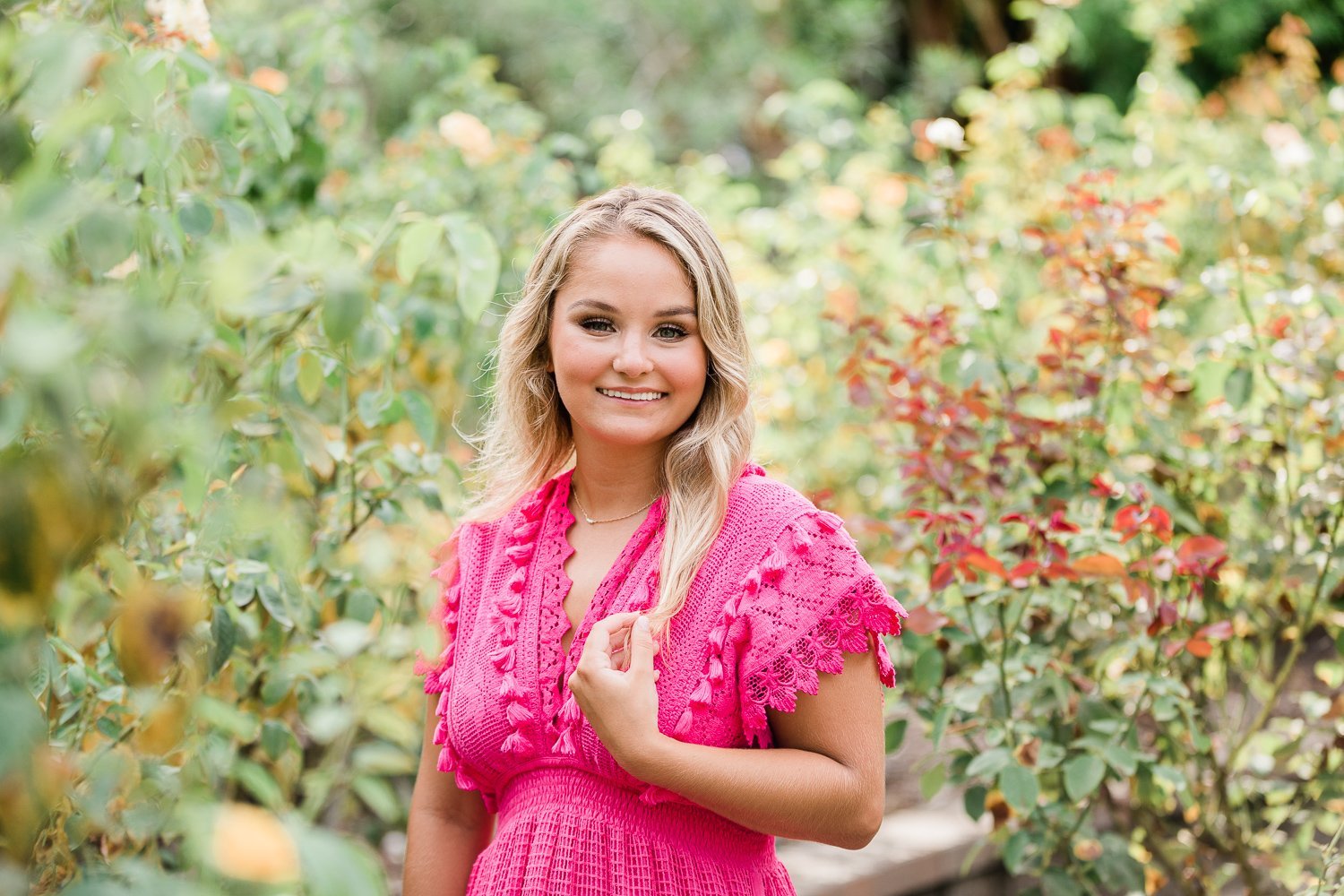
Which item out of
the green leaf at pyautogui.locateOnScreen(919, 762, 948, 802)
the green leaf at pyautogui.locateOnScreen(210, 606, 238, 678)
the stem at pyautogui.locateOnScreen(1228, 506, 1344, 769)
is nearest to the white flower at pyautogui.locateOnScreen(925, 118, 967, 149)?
the stem at pyautogui.locateOnScreen(1228, 506, 1344, 769)

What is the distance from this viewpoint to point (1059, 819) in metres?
2.09

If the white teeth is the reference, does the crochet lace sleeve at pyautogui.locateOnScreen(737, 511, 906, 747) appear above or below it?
below

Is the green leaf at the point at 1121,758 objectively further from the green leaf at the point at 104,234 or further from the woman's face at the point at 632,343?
the green leaf at the point at 104,234

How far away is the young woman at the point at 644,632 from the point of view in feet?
4.81

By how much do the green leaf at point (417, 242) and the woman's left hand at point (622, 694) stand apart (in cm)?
65

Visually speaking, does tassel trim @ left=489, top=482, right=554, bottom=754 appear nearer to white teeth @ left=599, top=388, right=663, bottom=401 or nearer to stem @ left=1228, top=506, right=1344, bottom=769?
white teeth @ left=599, top=388, right=663, bottom=401

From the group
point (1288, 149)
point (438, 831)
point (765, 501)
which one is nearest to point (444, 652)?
point (438, 831)

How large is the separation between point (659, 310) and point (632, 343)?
60mm

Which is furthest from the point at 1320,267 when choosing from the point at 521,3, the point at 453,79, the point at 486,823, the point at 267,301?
the point at 521,3

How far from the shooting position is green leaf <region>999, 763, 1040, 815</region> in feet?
6.12

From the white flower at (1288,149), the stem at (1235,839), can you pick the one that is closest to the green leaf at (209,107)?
the stem at (1235,839)

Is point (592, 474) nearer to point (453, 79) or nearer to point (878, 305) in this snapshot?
point (453, 79)

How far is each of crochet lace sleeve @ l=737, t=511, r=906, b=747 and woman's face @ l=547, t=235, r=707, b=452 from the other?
239 mm

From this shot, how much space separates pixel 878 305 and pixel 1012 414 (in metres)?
1.76
